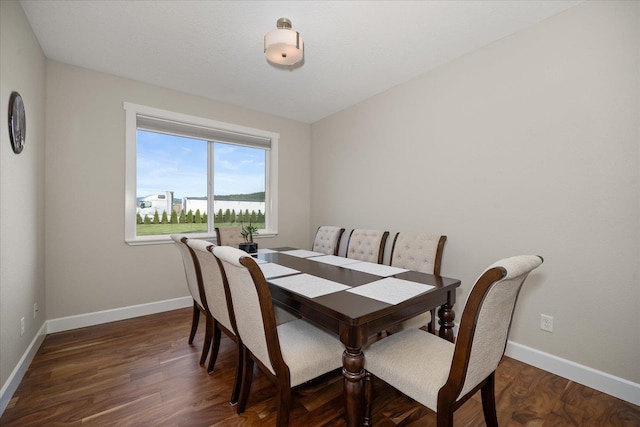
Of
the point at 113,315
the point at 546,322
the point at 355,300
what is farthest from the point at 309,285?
the point at 113,315

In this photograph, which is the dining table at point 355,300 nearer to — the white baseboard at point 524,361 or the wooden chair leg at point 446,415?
the wooden chair leg at point 446,415

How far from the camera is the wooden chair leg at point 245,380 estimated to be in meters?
1.54

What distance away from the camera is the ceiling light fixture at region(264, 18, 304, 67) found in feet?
5.97

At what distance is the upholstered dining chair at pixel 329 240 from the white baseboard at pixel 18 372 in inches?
102

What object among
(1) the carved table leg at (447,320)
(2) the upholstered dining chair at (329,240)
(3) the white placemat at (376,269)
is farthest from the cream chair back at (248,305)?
(2) the upholstered dining chair at (329,240)

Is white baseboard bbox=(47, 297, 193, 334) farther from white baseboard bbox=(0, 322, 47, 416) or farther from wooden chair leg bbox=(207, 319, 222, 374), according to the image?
wooden chair leg bbox=(207, 319, 222, 374)

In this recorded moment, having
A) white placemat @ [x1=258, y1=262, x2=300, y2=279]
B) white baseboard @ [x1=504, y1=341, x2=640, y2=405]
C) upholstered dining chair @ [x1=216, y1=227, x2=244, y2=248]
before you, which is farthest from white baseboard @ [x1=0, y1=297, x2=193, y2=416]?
white baseboard @ [x1=504, y1=341, x2=640, y2=405]

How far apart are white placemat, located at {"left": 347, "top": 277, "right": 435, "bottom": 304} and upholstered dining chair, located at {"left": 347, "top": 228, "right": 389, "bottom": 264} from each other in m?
0.92

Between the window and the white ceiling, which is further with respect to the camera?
the window

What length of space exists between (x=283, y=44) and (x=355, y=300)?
171cm

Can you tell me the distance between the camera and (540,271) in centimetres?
206

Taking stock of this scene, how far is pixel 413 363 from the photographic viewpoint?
1.25 m

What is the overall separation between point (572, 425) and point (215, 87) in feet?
13.4

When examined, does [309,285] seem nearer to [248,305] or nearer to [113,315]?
[248,305]
